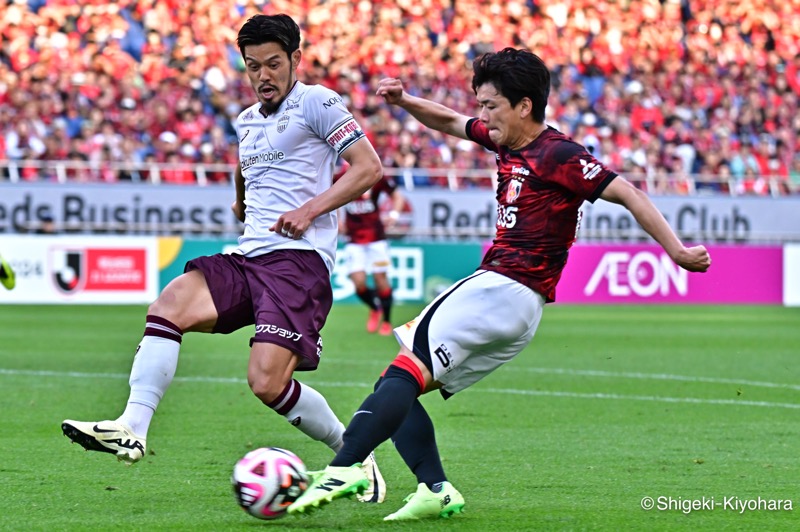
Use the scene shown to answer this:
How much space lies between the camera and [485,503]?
5.70 metres

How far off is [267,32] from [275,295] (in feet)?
3.59

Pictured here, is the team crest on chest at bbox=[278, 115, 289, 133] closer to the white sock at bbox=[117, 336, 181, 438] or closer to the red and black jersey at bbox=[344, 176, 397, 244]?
the white sock at bbox=[117, 336, 181, 438]

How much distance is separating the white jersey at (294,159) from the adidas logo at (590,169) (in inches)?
42.8

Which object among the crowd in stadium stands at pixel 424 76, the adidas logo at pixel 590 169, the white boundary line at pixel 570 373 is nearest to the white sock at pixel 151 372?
the adidas logo at pixel 590 169

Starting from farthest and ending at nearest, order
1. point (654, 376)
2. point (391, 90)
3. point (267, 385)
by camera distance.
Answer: point (654, 376)
point (391, 90)
point (267, 385)

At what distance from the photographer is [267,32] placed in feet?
18.5

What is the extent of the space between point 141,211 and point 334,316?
4310 mm

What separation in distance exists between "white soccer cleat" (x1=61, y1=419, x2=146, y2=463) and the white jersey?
38.1 inches

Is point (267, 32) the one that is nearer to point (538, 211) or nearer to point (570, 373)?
point (538, 211)

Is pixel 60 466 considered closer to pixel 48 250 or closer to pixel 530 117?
pixel 530 117

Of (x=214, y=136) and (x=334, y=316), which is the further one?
(x=214, y=136)

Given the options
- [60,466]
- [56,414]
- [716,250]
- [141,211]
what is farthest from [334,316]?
[60,466]

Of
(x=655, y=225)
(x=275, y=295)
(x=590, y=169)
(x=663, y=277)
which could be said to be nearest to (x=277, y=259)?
(x=275, y=295)

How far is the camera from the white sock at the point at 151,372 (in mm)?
5500
